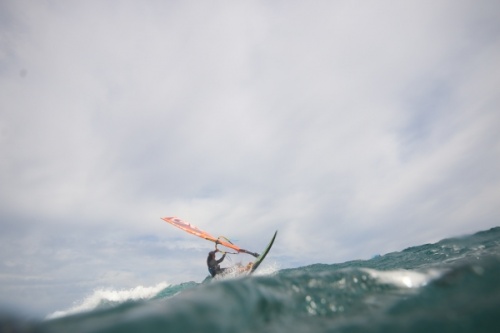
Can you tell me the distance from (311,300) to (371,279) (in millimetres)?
1474

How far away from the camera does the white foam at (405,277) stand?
486 cm

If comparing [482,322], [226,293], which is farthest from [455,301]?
[226,293]

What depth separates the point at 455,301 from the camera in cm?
366

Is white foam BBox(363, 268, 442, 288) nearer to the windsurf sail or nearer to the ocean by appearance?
the ocean

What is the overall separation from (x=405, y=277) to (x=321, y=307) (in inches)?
81.3

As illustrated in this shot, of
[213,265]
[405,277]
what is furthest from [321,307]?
[213,265]

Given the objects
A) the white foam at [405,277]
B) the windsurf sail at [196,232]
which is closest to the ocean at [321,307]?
the white foam at [405,277]

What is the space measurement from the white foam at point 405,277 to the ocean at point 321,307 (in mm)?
16

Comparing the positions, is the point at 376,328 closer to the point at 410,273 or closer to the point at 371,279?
the point at 371,279

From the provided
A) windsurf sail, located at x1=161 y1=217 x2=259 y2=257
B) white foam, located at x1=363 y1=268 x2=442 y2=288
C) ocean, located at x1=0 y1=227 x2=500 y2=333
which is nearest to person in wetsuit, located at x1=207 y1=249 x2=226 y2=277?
windsurf sail, located at x1=161 y1=217 x2=259 y2=257

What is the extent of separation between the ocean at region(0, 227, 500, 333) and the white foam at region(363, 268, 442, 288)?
2 centimetres

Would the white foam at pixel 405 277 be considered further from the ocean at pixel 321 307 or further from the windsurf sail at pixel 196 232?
the windsurf sail at pixel 196 232

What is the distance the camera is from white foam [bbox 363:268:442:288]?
486 cm

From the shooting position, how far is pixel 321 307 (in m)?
4.19
